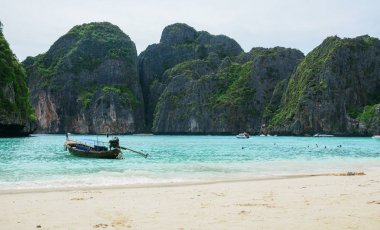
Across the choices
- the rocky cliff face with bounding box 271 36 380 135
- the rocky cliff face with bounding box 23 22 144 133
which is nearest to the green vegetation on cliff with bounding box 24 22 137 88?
the rocky cliff face with bounding box 23 22 144 133

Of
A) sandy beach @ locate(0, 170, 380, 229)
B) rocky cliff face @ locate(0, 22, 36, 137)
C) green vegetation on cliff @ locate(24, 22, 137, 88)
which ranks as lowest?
sandy beach @ locate(0, 170, 380, 229)

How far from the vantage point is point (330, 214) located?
955 cm

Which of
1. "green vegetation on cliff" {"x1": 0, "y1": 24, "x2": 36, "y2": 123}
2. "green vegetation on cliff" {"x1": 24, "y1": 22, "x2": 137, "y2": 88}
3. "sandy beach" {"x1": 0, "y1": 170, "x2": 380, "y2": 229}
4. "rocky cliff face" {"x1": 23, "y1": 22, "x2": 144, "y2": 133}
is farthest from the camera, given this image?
"green vegetation on cliff" {"x1": 24, "y1": 22, "x2": 137, "y2": 88}

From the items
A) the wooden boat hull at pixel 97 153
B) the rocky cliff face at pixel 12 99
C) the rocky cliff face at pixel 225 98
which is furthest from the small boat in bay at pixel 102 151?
the rocky cliff face at pixel 225 98

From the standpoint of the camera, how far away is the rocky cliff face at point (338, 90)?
139750 mm

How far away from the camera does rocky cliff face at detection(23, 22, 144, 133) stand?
180 meters

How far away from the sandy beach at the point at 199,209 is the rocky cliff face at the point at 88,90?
165m

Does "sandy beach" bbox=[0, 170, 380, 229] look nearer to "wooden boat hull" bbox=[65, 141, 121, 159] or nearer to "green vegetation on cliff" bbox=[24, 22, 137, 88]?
"wooden boat hull" bbox=[65, 141, 121, 159]

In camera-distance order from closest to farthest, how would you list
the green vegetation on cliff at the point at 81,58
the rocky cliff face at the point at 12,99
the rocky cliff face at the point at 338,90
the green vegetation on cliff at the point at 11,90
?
the green vegetation on cliff at the point at 11,90, the rocky cliff face at the point at 12,99, the rocky cliff face at the point at 338,90, the green vegetation on cliff at the point at 81,58

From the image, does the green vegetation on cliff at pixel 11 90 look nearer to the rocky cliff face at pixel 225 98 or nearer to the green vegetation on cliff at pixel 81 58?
the rocky cliff face at pixel 225 98

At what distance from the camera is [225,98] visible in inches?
7170

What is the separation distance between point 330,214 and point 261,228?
2.32m

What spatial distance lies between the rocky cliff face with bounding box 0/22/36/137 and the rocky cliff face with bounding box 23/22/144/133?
82339 mm

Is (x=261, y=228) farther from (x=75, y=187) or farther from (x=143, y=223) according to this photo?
(x=75, y=187)
